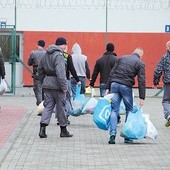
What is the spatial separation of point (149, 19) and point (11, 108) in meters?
11.5

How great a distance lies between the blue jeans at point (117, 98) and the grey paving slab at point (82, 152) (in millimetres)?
366

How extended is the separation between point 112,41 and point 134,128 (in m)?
16.7

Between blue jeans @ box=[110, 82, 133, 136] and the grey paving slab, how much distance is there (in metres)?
0.37

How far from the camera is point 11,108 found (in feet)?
62.2

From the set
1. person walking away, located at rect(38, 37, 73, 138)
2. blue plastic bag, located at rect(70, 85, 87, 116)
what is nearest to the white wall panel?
blue plastic bag, located at rect(70, 85, 87, 116)

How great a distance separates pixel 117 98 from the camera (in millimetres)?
12398

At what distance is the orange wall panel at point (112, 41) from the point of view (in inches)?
1116

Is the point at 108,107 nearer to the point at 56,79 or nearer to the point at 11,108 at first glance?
the point at 56,79

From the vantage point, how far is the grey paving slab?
9.77 meters

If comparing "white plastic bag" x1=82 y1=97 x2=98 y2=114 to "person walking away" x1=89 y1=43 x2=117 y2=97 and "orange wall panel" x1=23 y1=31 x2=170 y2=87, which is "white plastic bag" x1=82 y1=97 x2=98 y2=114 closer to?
"person walking away" x1=89 y1=43 x2=117 y2=97

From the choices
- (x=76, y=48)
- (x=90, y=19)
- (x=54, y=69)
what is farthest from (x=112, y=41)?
(x=54, y=69)

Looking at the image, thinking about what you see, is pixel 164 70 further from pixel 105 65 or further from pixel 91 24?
pixel 91 24

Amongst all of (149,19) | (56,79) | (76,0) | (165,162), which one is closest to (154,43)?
(149,19)

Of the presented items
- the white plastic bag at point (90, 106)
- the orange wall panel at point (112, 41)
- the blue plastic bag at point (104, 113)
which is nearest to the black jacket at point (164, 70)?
the white plastic bag at point (90, 106)
